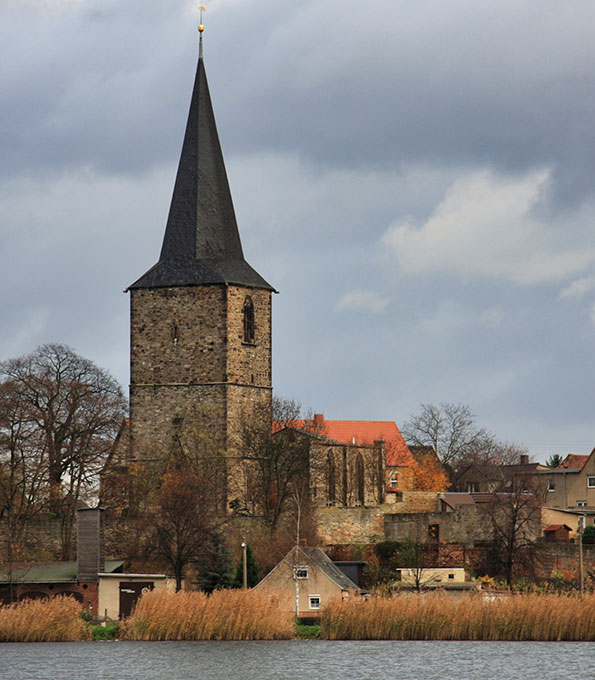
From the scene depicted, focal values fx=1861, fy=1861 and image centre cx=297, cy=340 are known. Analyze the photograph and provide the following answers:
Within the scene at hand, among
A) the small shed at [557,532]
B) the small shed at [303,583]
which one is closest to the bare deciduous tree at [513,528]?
the small shed at [557,532]

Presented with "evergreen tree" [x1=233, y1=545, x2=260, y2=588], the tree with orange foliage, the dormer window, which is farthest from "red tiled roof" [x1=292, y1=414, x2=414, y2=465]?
"evergreen tree" [x1=233, y1=545, x2=260, y2=588]

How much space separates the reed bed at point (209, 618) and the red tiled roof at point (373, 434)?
1702 inches

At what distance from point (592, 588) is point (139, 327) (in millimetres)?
21525

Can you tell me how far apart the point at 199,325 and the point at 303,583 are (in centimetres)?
1495

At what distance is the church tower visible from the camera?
73812mm

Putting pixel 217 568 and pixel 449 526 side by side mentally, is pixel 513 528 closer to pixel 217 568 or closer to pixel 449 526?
pixel 449 526

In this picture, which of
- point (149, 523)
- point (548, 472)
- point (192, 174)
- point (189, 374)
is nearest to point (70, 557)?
point (149, 523)

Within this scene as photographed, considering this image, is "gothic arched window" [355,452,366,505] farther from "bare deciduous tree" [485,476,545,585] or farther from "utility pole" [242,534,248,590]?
"utility pole" [242,534,248,590]

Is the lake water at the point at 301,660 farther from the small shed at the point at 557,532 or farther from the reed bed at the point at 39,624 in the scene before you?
the small shed at the point at 557,532

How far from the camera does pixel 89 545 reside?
6488cm

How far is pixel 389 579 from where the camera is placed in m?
67.9

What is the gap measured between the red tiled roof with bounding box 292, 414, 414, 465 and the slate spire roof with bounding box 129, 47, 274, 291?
73.7ft

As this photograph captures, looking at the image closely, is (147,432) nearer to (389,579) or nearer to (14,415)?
(14,415)

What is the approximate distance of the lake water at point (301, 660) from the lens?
1854 inches
